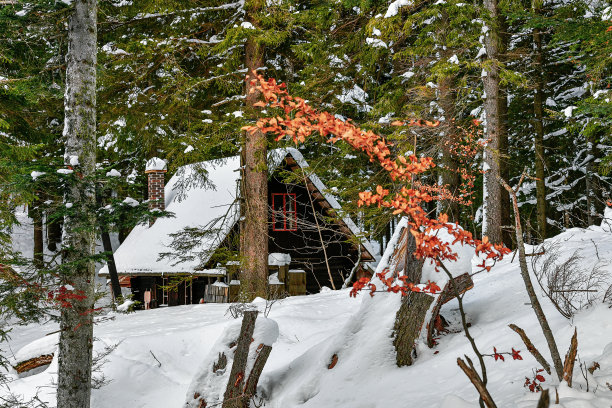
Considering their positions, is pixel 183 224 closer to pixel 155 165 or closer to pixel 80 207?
pixel 155 165

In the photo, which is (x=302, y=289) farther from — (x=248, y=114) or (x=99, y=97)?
(x=99, y=97)

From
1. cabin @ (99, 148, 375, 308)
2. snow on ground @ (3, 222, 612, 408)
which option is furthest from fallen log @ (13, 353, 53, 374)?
cabin @ (99, 148, 375, 308)

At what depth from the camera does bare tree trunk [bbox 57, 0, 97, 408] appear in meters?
5.52

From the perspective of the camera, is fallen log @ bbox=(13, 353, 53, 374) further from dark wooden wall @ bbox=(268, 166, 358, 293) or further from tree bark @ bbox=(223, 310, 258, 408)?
dark wooden wall @ bbox=(268, 166, 358, 293)

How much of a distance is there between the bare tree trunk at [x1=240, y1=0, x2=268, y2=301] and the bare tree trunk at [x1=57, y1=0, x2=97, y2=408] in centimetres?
581

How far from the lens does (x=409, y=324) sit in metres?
6.10

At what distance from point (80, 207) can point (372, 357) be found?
414 centimetres

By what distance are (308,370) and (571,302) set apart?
11.8 ft

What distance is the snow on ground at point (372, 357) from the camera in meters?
4.65

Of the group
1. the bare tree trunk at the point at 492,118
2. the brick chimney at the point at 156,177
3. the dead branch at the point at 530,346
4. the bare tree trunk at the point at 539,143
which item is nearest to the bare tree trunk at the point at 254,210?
the bare tree trunk at the point at 492,118

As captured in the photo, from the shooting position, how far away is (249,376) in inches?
243

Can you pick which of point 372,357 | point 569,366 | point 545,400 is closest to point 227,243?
point 372,357

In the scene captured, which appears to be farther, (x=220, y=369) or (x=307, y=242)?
(x=307, y=242)

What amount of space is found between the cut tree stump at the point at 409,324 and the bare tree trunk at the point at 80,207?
3.98 meters
